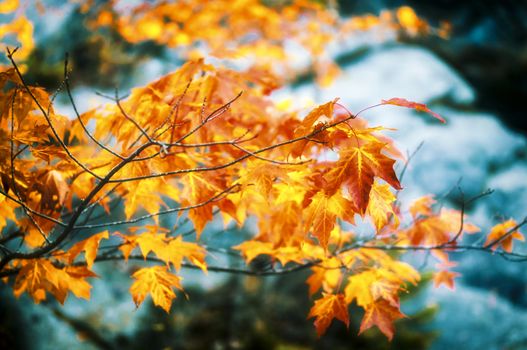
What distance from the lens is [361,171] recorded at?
47.8 inches

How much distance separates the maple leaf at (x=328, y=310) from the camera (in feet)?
5.46

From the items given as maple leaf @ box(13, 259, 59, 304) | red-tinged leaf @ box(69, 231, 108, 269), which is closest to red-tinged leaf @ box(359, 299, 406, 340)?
red-tinged leaf @ box(69, 231, 108, 269)

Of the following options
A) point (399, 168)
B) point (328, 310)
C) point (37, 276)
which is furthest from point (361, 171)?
point (399, 168)

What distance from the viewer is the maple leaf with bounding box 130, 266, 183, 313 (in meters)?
1.60

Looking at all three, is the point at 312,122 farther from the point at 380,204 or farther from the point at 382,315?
the point at 382,315

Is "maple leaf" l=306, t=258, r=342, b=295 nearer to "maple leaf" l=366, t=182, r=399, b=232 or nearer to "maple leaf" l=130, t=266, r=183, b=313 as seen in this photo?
"maple leaf" l=366, t=182, r=399, b=232

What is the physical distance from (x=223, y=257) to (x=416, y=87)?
18.6 ft

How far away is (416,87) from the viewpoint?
25.5 feet

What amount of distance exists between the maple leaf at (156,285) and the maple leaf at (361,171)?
882 millimetres

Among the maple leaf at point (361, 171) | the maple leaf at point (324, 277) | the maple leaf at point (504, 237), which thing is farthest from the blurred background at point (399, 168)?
the maple leaf at point (361, 171)

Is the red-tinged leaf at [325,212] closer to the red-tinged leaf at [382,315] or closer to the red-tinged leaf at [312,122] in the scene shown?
the red-tinged leaf at [312,122]

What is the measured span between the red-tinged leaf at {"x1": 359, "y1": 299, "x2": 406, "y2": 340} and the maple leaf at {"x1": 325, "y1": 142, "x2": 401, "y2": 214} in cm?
77

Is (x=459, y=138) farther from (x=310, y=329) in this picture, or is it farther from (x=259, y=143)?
(x=259, y=143)

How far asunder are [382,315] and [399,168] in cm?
469
